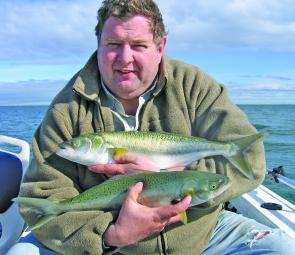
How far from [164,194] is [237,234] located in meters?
0.87

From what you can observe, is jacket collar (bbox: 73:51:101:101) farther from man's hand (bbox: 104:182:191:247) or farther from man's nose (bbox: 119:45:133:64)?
man's hand (bbox: 104:182:191:247)

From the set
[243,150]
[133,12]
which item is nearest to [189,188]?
[243,150]

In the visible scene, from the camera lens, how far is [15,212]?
394 cm

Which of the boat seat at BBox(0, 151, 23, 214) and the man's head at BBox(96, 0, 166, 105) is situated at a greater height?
the man's head at BBox(96, 0, 166, 105)

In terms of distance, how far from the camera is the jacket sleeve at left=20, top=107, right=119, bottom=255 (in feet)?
9.02

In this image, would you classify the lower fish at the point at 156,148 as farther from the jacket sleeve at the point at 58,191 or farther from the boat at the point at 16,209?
the boat at the point at 16,209

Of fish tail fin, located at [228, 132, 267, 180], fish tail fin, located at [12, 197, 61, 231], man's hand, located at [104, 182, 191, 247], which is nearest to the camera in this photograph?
man's hand, located at [104, 182, 191, 247]

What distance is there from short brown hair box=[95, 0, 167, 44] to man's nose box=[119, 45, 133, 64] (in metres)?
0.22

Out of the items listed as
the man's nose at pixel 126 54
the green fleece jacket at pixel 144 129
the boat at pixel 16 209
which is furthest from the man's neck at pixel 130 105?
the boat at pixel 16 209

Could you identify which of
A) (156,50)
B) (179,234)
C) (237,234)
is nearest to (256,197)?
(237,234)

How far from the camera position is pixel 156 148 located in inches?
115

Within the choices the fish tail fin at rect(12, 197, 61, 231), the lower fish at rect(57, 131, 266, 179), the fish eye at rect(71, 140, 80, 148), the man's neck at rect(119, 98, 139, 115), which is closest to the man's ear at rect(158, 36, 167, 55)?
the man's neck at rect(119, 98, 139, 115)

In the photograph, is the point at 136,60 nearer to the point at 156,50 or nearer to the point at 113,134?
the point at 156,50

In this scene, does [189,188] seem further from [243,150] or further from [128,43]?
[128,43]
